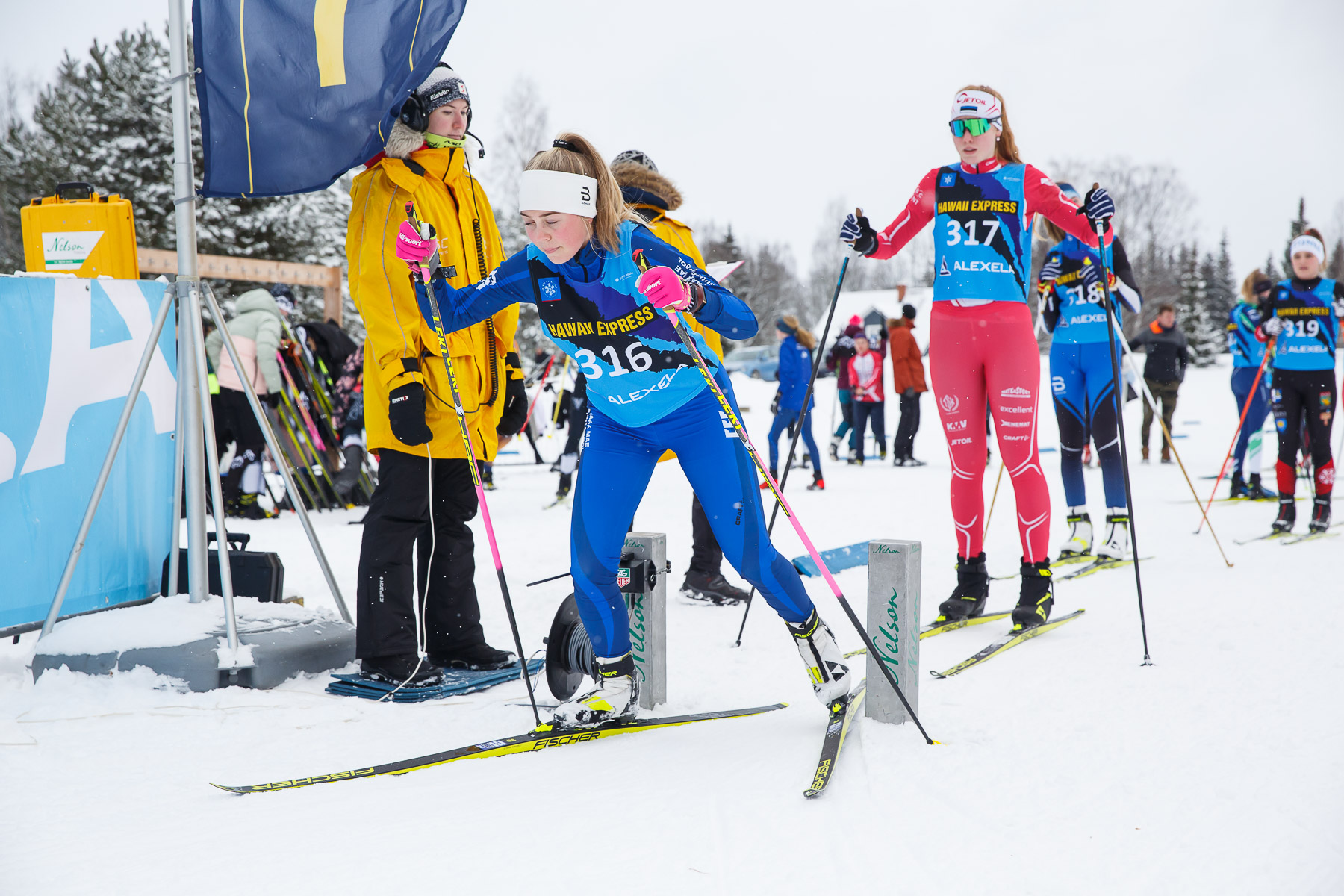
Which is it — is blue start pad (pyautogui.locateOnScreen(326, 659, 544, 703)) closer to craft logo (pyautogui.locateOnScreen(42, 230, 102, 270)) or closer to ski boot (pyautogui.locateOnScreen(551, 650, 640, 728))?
ski boot (pyautogui.locateOnScreen(551, 650, 640, 728))

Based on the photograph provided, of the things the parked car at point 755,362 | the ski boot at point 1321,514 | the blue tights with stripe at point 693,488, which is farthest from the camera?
the parked car at point 755,362

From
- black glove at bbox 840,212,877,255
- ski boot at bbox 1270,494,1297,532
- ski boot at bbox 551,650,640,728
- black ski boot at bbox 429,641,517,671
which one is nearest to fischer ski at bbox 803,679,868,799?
ski boot at bbox 551,650,640,728

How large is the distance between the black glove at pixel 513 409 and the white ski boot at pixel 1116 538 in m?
3.56

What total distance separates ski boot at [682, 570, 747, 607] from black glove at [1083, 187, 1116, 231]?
2400 millimetres

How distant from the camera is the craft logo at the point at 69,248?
3.91m

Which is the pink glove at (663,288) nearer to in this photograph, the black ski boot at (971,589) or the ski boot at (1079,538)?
the black ski boot at (971,589)

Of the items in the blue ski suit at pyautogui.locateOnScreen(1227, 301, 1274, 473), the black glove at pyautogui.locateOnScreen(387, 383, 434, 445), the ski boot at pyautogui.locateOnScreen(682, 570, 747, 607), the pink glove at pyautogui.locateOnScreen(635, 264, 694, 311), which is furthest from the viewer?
the blue ski suit at pyautogui.locateOnScreen(1227, 301, 1274, 473)

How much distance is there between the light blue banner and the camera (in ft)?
11.1

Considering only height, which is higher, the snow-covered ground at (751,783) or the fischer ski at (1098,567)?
the snow-covered ground at (751,783)

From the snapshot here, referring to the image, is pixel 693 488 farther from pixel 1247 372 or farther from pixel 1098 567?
pixel 1247 372

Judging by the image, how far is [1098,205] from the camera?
12.1 ft

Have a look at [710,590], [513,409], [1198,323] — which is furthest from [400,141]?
[1198,323]

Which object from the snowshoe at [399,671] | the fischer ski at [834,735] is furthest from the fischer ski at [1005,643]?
the snowshoe at [399,671]

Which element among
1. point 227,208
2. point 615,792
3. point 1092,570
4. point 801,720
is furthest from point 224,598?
point 227,208
